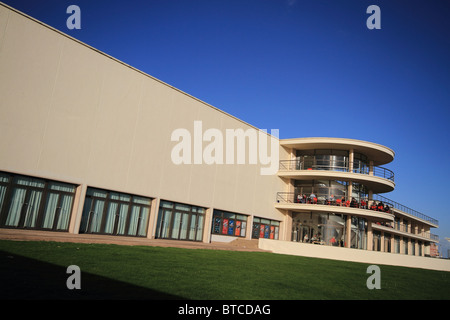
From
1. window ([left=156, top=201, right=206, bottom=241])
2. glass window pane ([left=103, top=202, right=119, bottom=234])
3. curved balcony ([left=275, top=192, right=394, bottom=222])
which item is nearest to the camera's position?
glass window pane ([left=103, top=202, right=119, bottom=234])

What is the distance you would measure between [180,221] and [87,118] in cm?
958

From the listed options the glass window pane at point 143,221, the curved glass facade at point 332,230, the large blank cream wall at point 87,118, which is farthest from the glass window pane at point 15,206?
the curved glass facade at point 332,230

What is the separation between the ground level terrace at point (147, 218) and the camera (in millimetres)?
16219

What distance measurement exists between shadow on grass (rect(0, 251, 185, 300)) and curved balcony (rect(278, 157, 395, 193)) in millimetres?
25128

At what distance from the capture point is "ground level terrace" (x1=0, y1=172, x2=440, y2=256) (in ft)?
53.2

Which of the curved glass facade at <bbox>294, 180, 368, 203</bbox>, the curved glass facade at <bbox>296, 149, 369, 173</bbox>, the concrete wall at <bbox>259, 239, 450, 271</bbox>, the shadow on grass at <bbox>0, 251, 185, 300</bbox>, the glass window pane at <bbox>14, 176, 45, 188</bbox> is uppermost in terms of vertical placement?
the curved glass facade at <bbox>296, 149, 369, 173</bbox>

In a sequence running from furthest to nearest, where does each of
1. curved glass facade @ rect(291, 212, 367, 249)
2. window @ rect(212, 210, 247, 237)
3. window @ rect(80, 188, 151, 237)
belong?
curved glass facade @ rect(291, 212, 367, 249) → window @ rect(212, 210, 247, 237) → window @ rect(80, 188, 151, 237)

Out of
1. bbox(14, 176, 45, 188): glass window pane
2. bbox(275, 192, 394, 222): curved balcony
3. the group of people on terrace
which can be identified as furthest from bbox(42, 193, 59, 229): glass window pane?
the group of people on terrace

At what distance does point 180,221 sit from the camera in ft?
77.6

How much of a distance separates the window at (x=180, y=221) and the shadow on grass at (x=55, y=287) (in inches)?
559

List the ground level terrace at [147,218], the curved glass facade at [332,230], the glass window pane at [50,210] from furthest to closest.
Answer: the curved glass facade at [332,230] < the glass window pane at [50,210] < the ground level terrace at [147,218]

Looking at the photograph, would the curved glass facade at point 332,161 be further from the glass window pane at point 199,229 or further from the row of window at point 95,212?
the glass window pane at point 199,229

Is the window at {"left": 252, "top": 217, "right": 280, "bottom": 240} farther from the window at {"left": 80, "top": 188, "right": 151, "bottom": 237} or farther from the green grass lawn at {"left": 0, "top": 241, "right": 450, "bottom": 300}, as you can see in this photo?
the green grass lawn at {"left": 0, "top": 241, "right": 450, "bottom": 300}
